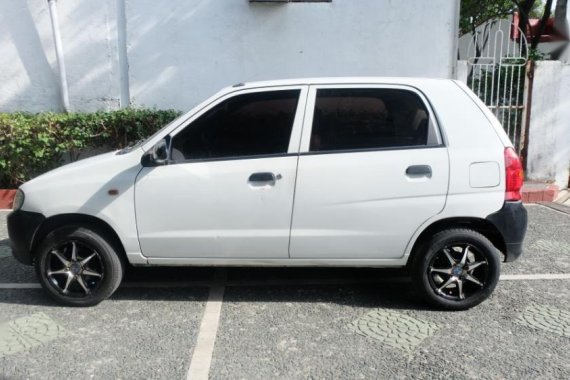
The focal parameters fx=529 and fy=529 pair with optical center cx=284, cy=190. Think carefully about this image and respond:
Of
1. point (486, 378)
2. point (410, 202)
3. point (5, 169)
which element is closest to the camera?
point (486, 378)

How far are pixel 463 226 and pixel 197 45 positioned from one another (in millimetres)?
5429

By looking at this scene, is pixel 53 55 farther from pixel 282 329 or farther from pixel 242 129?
pixel 282 329

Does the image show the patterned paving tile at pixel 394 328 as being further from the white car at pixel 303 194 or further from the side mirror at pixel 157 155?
the side mirror at pixel 157 155

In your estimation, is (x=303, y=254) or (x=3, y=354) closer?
(x=3, y=354)

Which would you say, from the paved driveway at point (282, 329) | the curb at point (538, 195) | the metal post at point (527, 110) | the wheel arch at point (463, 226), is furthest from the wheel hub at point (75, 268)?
the metal post at point (527, 110)

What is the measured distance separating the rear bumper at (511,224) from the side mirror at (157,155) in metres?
2.38

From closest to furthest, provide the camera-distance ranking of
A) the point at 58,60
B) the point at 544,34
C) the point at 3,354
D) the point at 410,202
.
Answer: the point at 3,354 < the point at 410,202 < the point at 58,60 < the point at 544,34

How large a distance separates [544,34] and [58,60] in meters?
10.8

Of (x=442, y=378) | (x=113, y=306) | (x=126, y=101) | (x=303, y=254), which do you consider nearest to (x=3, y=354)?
(x=113, y=306)

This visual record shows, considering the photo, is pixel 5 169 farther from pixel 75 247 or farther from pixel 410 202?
pixel 410 202

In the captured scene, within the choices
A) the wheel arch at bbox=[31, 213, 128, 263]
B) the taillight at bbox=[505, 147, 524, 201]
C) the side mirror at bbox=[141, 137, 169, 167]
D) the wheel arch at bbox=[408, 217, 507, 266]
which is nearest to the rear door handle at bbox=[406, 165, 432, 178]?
the wheel arch at bbox=[408, 217, 507, 266]

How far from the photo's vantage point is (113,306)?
4117mm

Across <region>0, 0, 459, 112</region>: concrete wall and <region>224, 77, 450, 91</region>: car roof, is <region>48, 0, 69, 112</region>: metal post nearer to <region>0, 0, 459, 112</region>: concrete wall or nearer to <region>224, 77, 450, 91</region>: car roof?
<region>0, 0, 459, 112</region>: concrete wall

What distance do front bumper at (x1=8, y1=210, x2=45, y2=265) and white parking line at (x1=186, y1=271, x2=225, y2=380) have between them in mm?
1410
